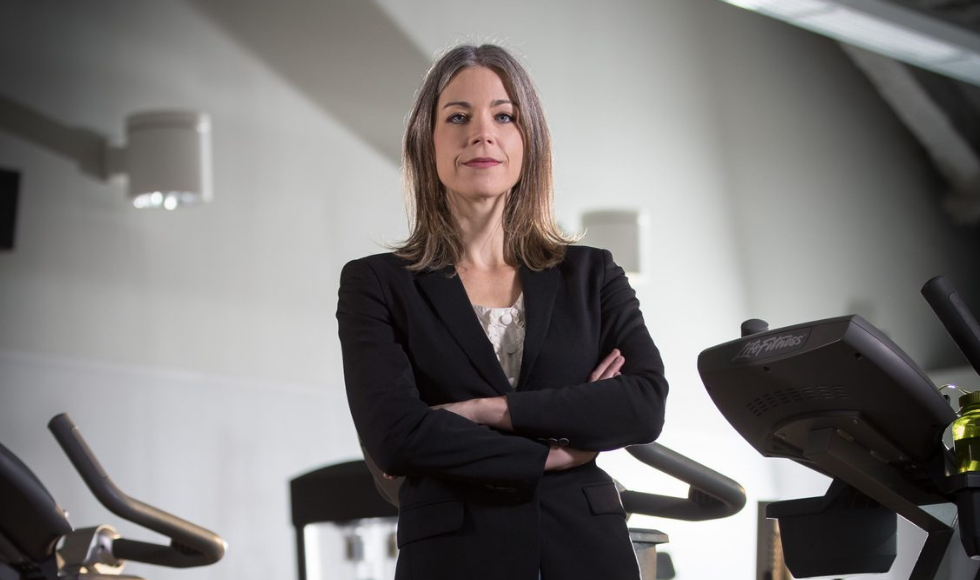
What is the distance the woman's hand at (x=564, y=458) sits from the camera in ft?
5.32

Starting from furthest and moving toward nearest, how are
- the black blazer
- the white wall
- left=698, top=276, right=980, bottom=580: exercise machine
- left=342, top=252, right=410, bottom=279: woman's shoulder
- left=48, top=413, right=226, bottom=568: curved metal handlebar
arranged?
the white wall, left=48, top=413, right=226, bottom=568: curved metal handlebar, left=342, top=252, right=410, bottom=279: woman's shoulder, left=698, top=276, right=980, bottom=580: exercise machine, the black blazer

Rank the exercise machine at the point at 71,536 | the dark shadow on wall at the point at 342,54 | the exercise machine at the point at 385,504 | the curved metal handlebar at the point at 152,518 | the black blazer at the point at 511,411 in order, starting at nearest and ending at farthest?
1. the black blazer at the point at 511,411
2. the exercise machine at the point at 385,504
3. the exercise machine at the point at 71,536
4. the curved metal handlebar at the point at 152,518
5. the dark shadow on wall at the point at 342,54

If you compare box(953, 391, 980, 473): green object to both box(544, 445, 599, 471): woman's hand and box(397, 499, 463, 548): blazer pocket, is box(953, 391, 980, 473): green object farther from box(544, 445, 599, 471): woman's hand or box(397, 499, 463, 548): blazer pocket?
box(397, 499, 463, 548): blazer pocket

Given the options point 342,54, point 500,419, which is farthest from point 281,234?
point 500,419

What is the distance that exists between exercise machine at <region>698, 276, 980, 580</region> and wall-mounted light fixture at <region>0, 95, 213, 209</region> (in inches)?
117

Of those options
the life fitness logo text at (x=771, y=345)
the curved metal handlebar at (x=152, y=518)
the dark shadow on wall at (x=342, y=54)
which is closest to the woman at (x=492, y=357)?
the life fitness logo text at (x=771, y=345)

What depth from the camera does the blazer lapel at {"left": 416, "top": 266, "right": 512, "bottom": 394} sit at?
Answer: 1.68m

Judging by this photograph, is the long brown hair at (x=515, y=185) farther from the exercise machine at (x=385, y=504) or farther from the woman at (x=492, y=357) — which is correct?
the exercise machine at (x=385, y=504)

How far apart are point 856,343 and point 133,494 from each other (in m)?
3.29

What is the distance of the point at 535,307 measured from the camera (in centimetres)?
172

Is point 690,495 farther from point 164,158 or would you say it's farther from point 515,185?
point 164,158

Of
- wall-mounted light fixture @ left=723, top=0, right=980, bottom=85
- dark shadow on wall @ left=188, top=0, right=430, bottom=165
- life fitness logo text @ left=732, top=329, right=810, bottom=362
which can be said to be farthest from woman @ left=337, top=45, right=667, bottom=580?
wall-mounted light fixture @ left=723, top=0, right=980, bottom=85

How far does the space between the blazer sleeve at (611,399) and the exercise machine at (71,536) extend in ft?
3.84

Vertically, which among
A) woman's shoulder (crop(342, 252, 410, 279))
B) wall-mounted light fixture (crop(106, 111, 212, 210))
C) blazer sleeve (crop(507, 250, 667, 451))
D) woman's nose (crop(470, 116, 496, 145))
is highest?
wall-mounted light fixture (crop(106, 111, 212, 210))
